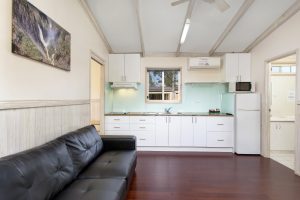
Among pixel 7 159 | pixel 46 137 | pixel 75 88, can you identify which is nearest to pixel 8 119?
pixel 7 159

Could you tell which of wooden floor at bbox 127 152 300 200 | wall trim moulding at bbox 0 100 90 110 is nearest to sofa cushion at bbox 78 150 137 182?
wooden floor at bbox 127 152 300 200

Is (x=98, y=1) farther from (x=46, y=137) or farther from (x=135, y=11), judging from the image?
(x=46, y=137)

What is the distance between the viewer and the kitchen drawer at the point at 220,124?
16.1 ft

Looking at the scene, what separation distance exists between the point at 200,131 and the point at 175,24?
252cm

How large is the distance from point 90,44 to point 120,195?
9.56ft

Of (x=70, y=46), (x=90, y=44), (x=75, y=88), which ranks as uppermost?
(x=90, y=44)

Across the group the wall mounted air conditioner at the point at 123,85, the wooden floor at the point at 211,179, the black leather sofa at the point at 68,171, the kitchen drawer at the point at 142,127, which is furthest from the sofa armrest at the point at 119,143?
the wall mounted air conditioner at the point at 123,85

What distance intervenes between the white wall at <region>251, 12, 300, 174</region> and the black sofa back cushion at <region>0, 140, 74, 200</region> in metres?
3.69

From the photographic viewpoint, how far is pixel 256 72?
194 inches

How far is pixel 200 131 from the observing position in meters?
4.97

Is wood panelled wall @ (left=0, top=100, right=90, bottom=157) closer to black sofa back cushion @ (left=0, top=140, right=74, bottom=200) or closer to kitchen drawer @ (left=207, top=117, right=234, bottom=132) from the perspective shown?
black sofa back cushion @ (left=0, top=140, right=74, bottom=200)

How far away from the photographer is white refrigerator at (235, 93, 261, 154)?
4.75m

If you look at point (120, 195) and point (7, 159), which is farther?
point (120, 195)

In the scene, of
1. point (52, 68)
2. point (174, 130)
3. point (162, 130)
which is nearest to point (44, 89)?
point (52, 68)
